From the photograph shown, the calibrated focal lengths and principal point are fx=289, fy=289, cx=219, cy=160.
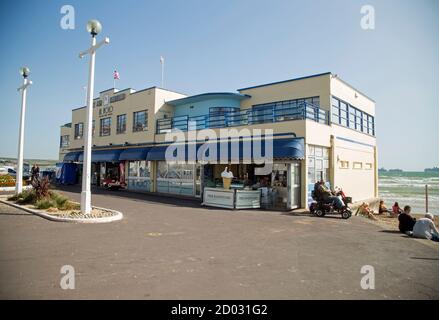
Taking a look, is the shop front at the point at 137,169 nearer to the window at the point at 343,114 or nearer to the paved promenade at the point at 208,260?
the paved promenade at the point at 208,260

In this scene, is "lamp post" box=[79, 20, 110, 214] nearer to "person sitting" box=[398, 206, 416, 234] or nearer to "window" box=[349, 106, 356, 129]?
"person sitting" box=[398, 206, 416, 234]

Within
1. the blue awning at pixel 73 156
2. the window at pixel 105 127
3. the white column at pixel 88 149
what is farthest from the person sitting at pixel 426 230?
the blue awning at pixel 73 156

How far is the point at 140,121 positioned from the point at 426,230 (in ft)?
72.7

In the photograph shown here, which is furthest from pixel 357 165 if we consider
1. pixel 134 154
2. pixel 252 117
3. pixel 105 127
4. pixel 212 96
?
pixel 105 127

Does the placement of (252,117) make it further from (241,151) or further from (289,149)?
(289,149)

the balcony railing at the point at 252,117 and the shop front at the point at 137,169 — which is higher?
the balcony railing at the point at 252,117

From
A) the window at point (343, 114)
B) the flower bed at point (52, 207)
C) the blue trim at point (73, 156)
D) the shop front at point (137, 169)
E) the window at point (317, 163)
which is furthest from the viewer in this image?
the blue trim at point (73, 156)

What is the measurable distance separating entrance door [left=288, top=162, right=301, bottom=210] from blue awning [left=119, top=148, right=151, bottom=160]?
12549 mm

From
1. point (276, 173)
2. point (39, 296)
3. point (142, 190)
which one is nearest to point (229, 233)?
point (39, 296)

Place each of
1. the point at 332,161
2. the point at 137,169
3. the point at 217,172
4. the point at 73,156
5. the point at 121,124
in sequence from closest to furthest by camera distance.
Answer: the point at 332,161
the point at 217,172
the point at 137,169
the point at 121,124
the point at 73,156

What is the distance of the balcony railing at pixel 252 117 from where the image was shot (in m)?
16.9

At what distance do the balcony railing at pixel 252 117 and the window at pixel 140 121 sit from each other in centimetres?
180

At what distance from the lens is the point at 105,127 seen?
29984 mm
